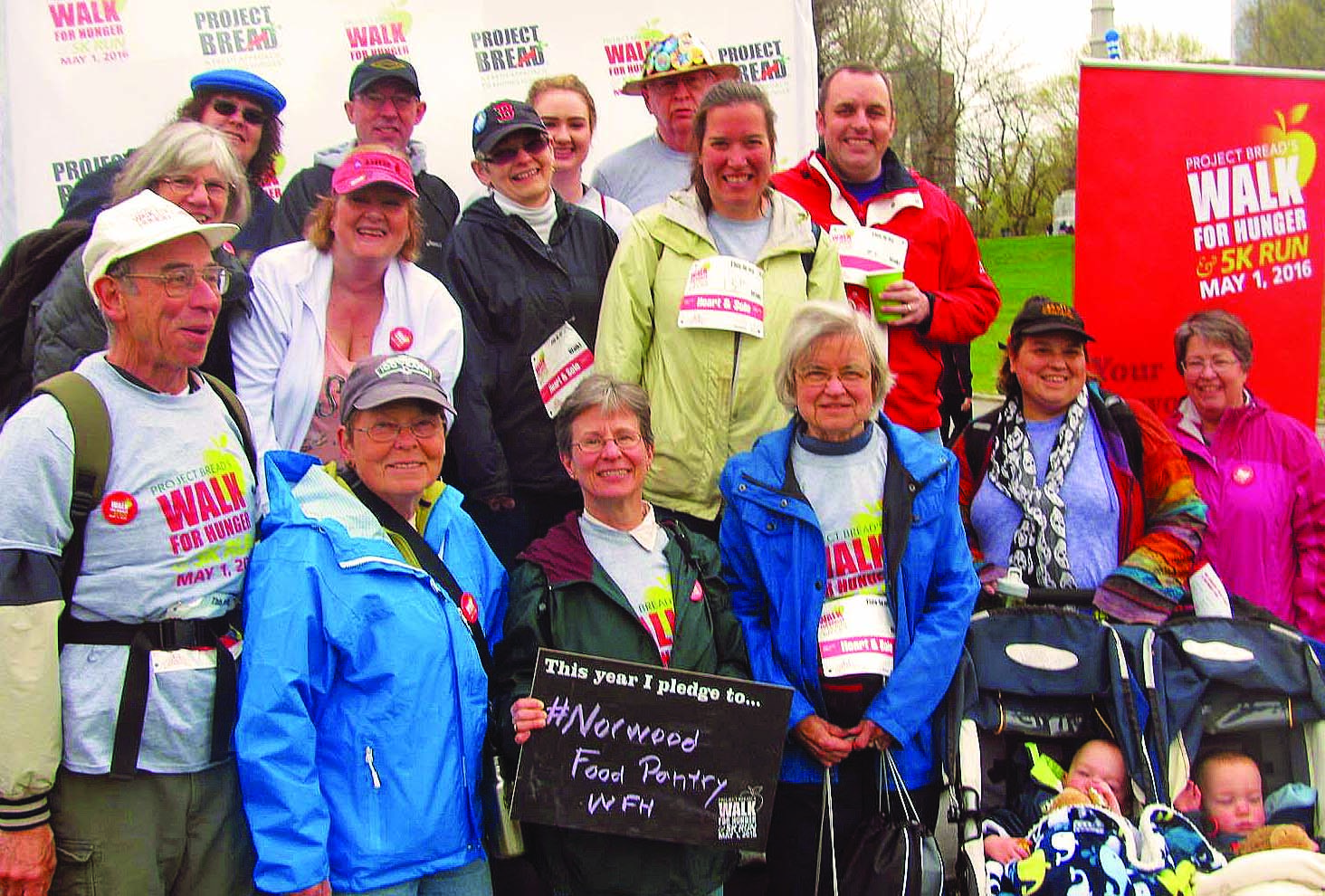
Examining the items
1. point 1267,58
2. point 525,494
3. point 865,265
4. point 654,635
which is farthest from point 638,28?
point 1267,58

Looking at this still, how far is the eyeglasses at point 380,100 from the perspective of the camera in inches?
202

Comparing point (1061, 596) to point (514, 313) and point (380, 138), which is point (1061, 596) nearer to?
point (514, 313)

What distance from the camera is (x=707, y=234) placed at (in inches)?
162

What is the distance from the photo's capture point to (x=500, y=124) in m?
4.23

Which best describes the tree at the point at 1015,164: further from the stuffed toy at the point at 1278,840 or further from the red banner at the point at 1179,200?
the stuffed toy at the point at 1278,840

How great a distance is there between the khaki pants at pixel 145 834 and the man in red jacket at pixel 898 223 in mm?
2800

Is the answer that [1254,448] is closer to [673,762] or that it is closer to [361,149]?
[673,762]

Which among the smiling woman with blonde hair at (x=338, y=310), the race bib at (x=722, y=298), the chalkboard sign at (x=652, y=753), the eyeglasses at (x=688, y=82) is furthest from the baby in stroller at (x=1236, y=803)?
the eyeglasses at (x=688, y=82)

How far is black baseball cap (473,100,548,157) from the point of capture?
13.8 feet

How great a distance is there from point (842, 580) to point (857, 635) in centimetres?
16

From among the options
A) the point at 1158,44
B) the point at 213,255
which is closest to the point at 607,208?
the point at 213,255

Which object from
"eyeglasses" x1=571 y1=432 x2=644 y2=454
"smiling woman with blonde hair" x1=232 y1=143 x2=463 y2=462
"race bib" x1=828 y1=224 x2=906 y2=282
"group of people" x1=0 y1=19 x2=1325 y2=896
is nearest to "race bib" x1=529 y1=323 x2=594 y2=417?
"group of people" x1=0 y1=19 x2=1325 y2=896

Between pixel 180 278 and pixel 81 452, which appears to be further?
pixel 180 278

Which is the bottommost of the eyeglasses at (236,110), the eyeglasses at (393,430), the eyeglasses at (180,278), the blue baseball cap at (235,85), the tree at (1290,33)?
the eyeglasses at (393,430)
